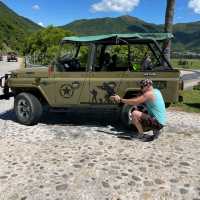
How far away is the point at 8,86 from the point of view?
29.9 ft

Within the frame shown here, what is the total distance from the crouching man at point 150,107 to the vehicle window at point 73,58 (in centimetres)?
158

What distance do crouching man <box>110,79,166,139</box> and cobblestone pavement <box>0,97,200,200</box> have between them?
40cm

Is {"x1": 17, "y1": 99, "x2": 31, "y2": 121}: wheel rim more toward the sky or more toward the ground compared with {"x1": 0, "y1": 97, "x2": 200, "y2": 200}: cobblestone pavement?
more toward the sky

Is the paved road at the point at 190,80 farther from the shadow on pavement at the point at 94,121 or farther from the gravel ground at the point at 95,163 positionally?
the gravel ground at the point at 95,163

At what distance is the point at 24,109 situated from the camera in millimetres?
8828

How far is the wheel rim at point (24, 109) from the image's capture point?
8695mm

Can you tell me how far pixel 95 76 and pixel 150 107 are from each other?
1.59m

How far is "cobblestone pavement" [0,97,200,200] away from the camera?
16.5ft

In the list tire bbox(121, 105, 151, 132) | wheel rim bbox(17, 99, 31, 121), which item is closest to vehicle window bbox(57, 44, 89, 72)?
wheel rim bbox(17, 99, 31, 121)

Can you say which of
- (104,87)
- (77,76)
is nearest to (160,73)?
(104,87)

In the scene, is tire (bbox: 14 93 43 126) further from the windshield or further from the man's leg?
the man's leg

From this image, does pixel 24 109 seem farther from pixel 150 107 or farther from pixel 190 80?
pixel 190 80

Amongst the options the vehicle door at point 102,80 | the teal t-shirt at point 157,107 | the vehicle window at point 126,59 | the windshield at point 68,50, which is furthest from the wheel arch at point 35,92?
the teal t-shirt at point 157,107

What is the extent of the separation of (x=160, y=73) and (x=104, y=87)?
1301 millimetres
